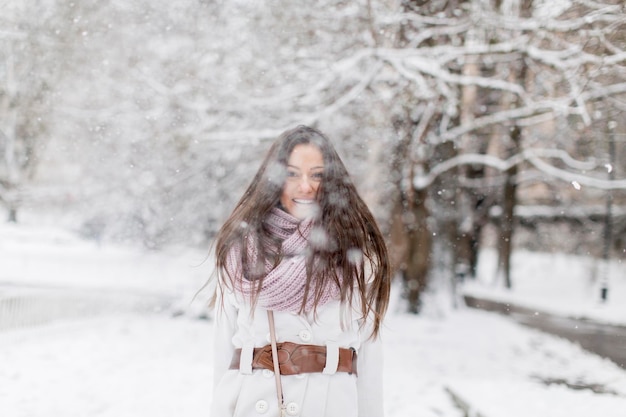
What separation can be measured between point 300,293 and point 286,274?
9 cm

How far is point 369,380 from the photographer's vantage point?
257cm

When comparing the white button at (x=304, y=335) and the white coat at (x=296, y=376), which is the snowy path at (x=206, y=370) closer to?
the white coat at (x=296, y=376)

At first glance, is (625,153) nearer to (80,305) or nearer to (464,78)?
(464,78)

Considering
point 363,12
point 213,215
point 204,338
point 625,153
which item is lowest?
point 204,338

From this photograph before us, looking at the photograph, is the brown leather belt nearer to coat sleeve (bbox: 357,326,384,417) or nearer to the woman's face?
coat sleeve (bbox: 357,326,384,417)

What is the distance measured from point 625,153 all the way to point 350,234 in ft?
34.9

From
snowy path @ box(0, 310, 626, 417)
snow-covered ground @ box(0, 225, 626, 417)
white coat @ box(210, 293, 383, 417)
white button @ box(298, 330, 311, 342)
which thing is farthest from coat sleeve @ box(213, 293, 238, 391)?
snowy path @ box(0, 310, 626, 417)

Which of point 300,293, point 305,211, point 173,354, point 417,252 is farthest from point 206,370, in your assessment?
point 300,293

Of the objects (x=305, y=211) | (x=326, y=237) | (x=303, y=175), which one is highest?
(x=303, y=175)

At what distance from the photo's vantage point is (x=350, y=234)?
2531 mm

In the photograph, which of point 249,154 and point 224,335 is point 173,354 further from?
point 224,335

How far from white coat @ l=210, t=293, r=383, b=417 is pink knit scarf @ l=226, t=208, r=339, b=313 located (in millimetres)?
63

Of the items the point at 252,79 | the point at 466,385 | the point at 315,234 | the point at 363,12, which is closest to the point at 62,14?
the point at 252,79

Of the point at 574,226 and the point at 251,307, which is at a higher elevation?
the point at 574,226
